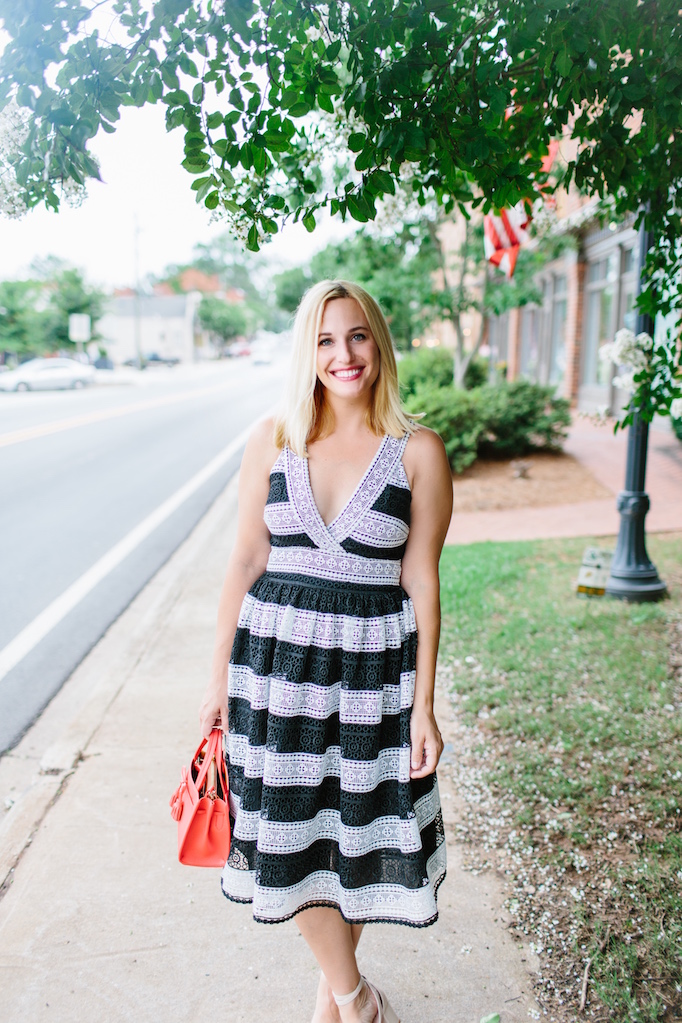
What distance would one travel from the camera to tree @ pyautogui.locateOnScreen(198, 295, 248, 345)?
272ft

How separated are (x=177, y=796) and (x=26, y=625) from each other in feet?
13.0

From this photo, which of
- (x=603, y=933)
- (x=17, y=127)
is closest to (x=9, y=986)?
(x=603, y=933)

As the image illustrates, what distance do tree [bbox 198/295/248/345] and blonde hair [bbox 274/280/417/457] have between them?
8293 centimetres

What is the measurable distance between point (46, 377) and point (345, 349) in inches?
1322

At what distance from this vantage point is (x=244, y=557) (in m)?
2.25

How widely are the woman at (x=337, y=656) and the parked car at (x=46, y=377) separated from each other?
32817 mm

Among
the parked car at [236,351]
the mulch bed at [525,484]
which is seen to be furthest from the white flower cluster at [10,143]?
the parked car at [236,351]

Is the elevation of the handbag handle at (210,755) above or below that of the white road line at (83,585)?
above

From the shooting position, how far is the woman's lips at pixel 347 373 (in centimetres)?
214

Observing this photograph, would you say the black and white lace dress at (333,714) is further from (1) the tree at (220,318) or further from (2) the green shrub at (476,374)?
(1) the tree at (220,318)

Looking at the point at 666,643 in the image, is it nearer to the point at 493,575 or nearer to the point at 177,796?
the point at 493,575

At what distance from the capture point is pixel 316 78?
2.12 meters

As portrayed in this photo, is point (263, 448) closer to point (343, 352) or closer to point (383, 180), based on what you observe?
point (343, 352)

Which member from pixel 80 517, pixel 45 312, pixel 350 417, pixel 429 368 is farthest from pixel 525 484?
pixel 45 312
